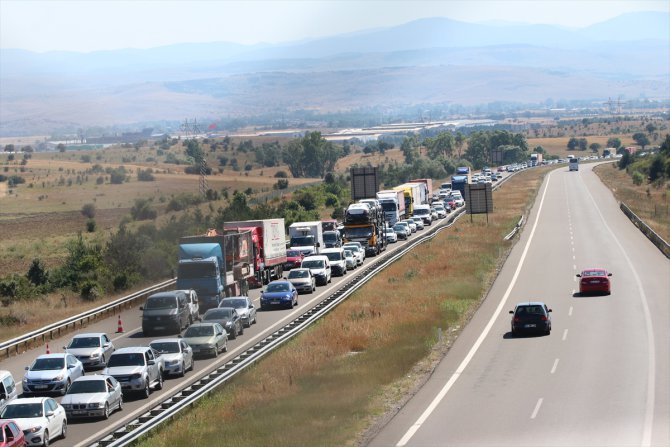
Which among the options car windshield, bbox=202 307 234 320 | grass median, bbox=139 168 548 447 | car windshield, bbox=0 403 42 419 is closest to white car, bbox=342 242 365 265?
grass median, bbox=139 168 548 447

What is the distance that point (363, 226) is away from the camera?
228 feet

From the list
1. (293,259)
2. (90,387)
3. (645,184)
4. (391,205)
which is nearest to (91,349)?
(90,387)

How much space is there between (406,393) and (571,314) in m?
15.8

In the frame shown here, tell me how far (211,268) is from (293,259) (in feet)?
58.5

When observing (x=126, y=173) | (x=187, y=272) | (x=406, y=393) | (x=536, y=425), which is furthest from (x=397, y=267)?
Answer: (x=126, y=173)

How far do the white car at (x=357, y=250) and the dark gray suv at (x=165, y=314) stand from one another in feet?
78.4

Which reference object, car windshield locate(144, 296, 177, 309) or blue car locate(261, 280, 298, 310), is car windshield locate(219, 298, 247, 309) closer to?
car windshield locate(144, 296, 177, 309)

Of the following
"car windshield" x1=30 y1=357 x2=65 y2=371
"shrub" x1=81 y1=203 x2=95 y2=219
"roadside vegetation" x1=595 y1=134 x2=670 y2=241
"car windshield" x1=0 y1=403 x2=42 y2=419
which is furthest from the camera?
"shrub" x1=81 y1=203 x2=95 y2=219

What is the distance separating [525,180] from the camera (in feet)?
538

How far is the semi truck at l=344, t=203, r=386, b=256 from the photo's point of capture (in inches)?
2717

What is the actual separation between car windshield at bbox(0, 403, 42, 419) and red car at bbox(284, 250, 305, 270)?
38725 millimetres

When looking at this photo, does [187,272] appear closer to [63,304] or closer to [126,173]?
[63,304]

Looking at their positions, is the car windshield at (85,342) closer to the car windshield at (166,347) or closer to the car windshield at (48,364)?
the car windshield at (166,347)

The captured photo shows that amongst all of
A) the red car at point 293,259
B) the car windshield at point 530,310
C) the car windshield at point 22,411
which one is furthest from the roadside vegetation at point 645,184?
the car windshield at point 22,411
